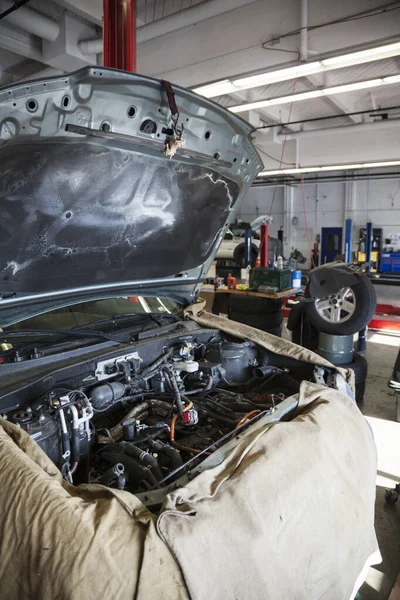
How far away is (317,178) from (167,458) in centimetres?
1444

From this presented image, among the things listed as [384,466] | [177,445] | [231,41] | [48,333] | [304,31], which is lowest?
[384,466]

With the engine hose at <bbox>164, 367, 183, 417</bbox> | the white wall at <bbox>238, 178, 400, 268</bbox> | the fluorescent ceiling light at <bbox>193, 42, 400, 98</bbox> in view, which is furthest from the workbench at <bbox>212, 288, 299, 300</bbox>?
the white wall at <bbox>238, 178, 400, 268</bbox>

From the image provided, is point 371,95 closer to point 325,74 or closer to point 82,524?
point 325,74

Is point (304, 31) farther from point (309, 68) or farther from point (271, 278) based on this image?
point (271, 278)

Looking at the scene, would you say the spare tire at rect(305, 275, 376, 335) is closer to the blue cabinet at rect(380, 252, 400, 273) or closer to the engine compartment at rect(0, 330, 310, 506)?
the engine compartment at rect(0, 330, 310, 506)

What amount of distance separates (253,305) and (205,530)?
4740 millimetres

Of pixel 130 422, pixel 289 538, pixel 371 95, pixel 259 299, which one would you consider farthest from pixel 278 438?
pixel 371 95

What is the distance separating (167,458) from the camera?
5.74 ft

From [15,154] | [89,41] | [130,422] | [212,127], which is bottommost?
[130,422]

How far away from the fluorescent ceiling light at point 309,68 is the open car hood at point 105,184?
91.2 inches

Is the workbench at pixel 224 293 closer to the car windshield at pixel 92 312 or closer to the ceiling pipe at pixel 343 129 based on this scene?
the car windshield at pixel 92 312

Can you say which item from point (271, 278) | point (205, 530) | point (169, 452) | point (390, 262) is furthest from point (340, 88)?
point (390, 262)

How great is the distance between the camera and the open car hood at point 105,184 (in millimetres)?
1545

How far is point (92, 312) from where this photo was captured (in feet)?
8.30
